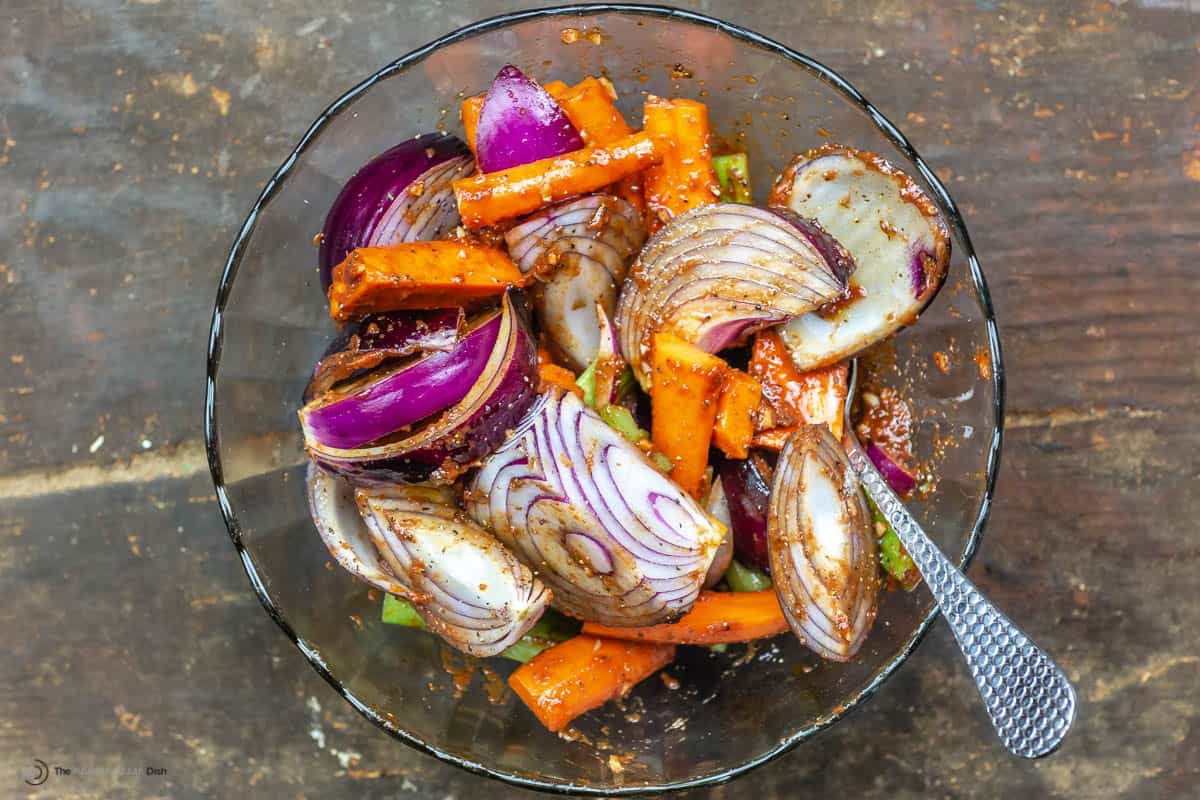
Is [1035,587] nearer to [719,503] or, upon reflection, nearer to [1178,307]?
[1178,307]

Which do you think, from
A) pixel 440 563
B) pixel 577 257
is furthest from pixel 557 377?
pixel 440 563

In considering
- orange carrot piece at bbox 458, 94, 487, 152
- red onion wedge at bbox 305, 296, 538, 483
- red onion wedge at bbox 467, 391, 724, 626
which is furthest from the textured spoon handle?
orange carrot piece at bbox 458, 94, 487, 152

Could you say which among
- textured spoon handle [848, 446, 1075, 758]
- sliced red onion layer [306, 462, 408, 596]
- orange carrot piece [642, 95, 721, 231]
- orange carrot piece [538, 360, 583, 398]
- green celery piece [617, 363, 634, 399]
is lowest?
sliced red onion layer [306, 462, 408, 596]

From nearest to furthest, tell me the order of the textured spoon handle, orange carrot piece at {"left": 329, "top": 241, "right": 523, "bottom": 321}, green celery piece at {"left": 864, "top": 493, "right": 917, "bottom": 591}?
the textured spoon handle → orange carrot piece at {"left": 329, "top": 241, "right": 523, "bottom": 321} → green celery piece at {"left": 864, "top": 493, "right": 917, "bottom": 591}

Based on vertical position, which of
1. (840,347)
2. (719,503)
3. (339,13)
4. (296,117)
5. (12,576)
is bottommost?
(12,576)

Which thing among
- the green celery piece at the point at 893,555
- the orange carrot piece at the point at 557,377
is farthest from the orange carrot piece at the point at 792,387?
the orange carrot piece at the point at 557,377

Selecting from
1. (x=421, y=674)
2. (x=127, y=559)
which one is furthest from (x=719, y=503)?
(x=127, y=559)

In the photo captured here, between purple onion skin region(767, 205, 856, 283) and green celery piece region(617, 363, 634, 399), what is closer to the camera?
purple onion skin region(767, 205, 856, 283)

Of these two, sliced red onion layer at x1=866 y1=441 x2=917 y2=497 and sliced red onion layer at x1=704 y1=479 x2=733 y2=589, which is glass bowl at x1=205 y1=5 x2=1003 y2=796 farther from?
sliced red onion layer at x1=704 y1=479 x2=733 y2=589
